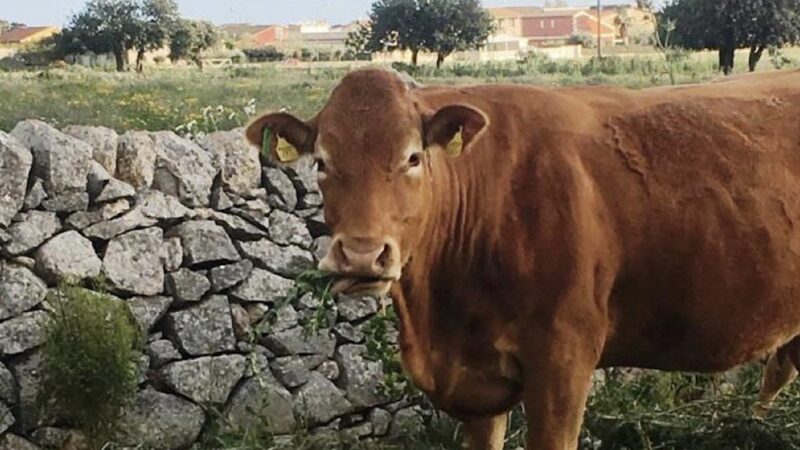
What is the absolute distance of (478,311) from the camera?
16.1ft

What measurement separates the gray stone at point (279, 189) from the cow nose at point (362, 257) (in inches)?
163

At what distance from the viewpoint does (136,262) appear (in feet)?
24.9

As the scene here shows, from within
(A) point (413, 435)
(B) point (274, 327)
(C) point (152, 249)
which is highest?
(C) point (152, 249)

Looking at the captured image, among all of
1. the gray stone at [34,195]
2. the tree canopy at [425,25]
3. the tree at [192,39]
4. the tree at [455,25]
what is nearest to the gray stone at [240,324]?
the gray stone at [34,195]

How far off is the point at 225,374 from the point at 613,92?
327cm

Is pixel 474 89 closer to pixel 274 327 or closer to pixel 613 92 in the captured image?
pixel 613 92

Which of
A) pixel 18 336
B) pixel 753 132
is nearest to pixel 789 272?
pixel 753 132

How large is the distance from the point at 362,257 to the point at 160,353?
3.79 metres

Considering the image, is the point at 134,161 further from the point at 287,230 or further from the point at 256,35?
the point at 256,35

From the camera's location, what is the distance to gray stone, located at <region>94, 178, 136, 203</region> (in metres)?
7.51

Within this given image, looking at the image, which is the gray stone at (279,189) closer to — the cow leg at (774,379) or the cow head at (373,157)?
the cow leg at (774,379)

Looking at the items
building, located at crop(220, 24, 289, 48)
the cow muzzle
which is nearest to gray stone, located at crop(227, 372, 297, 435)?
the cow muzzle

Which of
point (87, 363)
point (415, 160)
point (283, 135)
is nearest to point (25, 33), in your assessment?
point (87, 363)

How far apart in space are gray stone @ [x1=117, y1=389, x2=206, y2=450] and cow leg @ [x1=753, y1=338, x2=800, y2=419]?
10.4 feet
